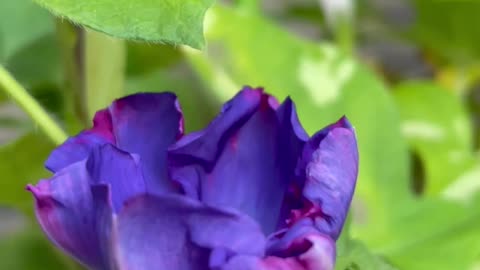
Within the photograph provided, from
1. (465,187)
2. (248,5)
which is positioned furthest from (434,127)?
(248,5)

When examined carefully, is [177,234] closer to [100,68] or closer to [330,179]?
[330,179]

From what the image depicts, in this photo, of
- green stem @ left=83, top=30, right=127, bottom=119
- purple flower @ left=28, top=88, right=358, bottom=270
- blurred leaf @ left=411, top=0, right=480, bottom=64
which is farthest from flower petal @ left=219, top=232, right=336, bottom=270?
blurred leaf @ left=411, top=0, right=480, bottom=64

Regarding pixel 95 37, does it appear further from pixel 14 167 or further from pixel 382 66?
pixel 382 66

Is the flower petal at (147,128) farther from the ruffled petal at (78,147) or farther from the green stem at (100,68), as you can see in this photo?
the green stem at (100,68)

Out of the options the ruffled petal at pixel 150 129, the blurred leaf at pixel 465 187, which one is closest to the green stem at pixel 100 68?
the ruffled petal at pixel 150 129

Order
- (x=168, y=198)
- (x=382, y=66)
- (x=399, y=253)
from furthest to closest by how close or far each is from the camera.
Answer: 1. (x=382, y=66)
2. (x=399, y=253)
3. (x=168, y=198)

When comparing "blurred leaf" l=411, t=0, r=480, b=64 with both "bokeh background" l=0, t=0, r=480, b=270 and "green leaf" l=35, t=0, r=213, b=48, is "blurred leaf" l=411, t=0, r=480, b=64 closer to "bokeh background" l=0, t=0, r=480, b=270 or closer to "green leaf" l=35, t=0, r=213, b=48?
"bokeh background" l=0, t=0, r=480, b=270

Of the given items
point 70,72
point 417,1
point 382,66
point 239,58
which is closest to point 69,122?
point 70,72
